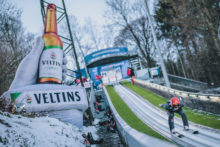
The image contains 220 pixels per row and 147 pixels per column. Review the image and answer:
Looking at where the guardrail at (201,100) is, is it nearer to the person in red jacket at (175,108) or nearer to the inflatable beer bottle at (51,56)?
the person in red jacket at (175,108)

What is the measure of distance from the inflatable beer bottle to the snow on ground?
2.34m

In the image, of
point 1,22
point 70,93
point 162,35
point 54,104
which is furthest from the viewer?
point 162,35

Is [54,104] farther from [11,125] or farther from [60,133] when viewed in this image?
[11,125]

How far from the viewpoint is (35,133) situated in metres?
5.28

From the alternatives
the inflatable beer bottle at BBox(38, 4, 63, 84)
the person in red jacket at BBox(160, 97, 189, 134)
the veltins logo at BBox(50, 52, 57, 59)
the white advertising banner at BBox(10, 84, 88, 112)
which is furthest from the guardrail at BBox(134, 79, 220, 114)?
the veltins logo at BBox(50, 52, 57, 59)

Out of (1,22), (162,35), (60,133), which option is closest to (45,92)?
(60,133)

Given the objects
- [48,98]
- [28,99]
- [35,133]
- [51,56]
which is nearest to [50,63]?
[51,56]

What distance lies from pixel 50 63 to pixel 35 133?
4.15 m

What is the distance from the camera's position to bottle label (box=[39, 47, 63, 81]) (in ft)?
27.8

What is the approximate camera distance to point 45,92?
25.2 feet

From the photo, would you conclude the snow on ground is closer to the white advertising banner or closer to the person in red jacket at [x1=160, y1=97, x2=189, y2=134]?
the white advertising banner


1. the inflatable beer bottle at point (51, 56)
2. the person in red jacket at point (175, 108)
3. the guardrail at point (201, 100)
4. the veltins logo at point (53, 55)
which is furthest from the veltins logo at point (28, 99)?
the guardrail at point (201, 100)

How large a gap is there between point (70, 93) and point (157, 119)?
4.80 m

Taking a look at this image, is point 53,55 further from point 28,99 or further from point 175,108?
point 175,108
